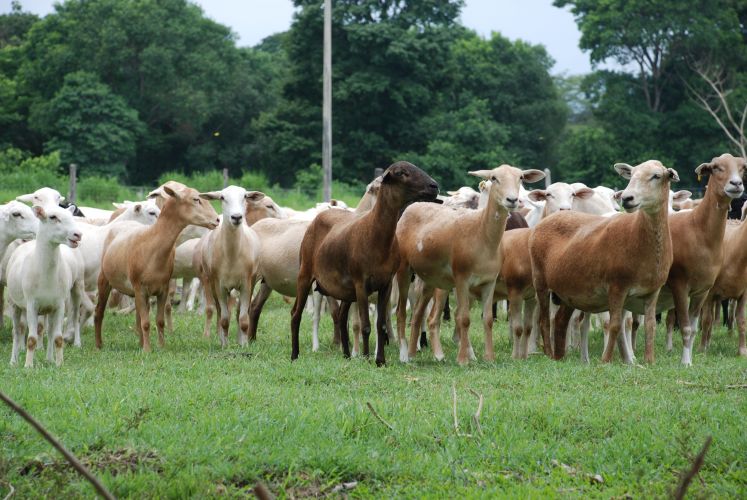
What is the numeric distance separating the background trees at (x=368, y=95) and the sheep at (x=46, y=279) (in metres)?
32.0

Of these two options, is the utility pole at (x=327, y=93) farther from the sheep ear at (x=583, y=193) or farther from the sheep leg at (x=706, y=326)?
the sheep leg at (x=706, y=326)

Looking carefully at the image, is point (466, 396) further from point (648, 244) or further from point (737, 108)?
point (737, 108)

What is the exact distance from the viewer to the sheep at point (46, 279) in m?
9.84

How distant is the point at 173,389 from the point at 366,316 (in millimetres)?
2525

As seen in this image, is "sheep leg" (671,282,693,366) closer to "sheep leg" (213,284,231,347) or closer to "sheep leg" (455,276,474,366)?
A: "sheep leg" (455,276,474,366)

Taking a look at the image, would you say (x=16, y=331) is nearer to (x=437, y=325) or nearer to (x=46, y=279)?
(x=46, y=279)

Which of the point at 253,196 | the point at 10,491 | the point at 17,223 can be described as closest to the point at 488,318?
the point at 253,196

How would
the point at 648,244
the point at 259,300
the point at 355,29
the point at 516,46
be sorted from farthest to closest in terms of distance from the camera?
1. the point at 516,46
2. the point at 355,29
3. the point at 259,300
4. the point at 648,244

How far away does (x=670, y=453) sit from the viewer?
644 cm

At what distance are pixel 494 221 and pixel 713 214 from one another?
2.33m

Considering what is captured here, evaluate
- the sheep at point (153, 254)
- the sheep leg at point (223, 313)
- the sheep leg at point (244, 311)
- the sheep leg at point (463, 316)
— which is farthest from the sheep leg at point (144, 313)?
the sheep leg at point (463, 316)

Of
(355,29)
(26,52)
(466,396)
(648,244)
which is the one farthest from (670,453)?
(26,52)

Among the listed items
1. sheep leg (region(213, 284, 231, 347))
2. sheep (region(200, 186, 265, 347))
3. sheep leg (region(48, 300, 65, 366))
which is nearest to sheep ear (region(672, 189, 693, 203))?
sheep (region(200, 186, 265, 347))

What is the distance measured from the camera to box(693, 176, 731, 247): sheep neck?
33.6ft
